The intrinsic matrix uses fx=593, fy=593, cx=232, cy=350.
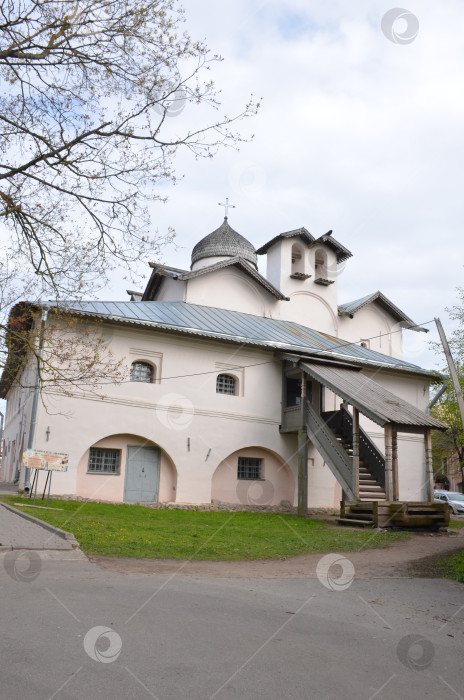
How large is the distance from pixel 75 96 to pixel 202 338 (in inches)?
502

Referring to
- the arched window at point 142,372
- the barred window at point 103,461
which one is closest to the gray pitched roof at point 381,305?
the arched window at point 142,372

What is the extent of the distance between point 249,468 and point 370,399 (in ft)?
19.8

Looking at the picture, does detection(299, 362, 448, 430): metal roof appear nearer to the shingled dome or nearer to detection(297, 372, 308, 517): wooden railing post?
detection(297, 372, 308, 517): wooden railing post

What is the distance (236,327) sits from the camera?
2269 centimetres

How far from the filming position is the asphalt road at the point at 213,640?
387 centimetres

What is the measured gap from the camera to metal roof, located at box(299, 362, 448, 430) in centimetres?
1677

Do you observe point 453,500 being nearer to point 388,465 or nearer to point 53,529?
point 388,465

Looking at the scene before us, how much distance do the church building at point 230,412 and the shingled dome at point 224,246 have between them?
2537mm

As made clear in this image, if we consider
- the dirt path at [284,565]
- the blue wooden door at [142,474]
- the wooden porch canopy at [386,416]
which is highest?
the wooden porch canopy at [386,416]

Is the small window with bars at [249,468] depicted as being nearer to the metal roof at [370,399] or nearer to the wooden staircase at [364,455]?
the wooden staircase at [364,455]

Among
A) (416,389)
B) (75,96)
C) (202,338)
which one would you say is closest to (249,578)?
(75,96)

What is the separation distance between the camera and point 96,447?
19000mm

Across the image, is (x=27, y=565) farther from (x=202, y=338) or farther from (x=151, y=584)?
(x=202, y=338)

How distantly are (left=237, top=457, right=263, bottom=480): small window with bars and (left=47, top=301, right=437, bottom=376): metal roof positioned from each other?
4270 millimetres
